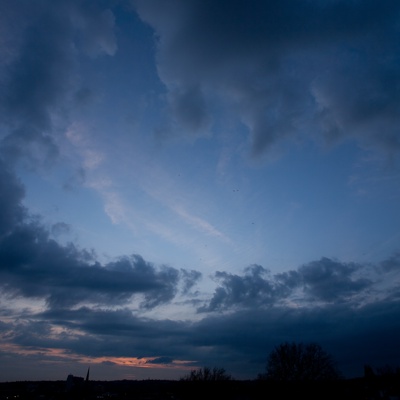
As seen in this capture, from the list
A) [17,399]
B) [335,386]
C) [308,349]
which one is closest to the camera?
[335,386]

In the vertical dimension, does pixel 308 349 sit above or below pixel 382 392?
above

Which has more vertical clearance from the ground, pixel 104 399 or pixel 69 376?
pixel 69 376

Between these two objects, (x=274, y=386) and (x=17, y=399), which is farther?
(x=17, y=399)

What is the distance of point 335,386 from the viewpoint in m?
57.1

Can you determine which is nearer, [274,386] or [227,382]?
[274,386]

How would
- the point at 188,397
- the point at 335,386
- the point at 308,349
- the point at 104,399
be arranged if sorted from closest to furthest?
the point at 335,386, the point at 188,397, the point at 308,349, the point at 104,399

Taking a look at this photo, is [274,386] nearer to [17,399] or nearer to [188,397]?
[188,397]

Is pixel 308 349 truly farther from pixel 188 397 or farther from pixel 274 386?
pixel 188 397

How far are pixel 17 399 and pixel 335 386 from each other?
278 feet

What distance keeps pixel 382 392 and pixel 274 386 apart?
22.6 m

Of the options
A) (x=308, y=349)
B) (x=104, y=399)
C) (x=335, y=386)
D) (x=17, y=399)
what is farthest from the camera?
(x=104, y=399)

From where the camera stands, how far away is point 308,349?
66.2m

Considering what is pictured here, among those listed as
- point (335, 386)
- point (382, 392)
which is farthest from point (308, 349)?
point (382, 392)

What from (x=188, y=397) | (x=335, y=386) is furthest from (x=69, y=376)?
(x=335, y=386)
